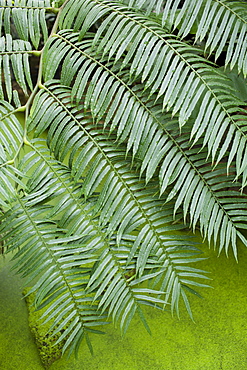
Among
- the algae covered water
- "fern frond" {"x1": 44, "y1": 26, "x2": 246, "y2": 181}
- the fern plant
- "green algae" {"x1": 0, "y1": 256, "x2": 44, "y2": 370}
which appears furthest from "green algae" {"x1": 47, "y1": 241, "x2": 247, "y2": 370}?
"fern frond" {"x1": 44, "y1": 26, "x2": 246, "y2": 181}

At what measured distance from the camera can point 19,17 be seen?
4.37ft

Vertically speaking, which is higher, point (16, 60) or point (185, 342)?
point (16, 60)

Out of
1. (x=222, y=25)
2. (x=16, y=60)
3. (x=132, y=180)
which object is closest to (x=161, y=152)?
(x=132, y=180)

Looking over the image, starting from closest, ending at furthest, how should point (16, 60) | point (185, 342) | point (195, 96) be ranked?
point (195, 96) → point (16, 60) → point (185, 342)

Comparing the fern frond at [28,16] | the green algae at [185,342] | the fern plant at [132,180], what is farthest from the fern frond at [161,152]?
the green algae at [185,342]

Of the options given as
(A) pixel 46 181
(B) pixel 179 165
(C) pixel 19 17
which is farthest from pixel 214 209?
(C) pixel 19 17

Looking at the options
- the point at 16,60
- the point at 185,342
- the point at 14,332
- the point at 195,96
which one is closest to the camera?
the point at 195,96

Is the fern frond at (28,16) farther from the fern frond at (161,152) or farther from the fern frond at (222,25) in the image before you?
the fern frond at (222,25)

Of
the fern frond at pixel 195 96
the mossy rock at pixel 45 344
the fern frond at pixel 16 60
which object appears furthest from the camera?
the mossy rock at pixel 45 344

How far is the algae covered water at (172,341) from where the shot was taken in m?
1.33

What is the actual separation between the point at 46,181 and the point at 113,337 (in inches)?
28.8

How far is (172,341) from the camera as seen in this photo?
1.40 m

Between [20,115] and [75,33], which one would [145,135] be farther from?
[20,115]

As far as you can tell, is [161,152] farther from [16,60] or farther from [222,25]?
[16,60]
